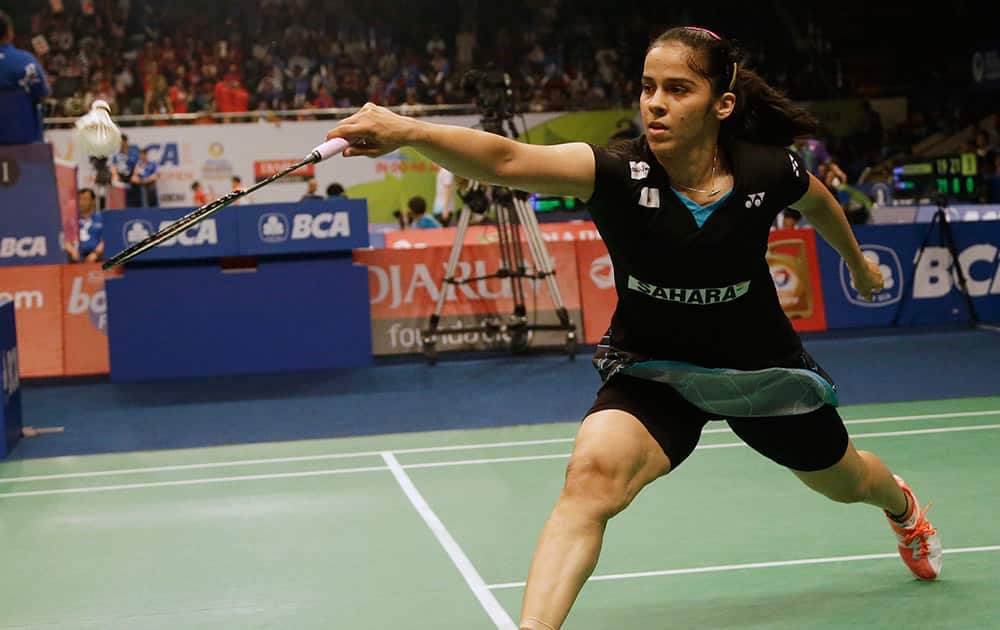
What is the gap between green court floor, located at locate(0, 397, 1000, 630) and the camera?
4008mm

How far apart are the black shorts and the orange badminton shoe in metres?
Result: 0.65

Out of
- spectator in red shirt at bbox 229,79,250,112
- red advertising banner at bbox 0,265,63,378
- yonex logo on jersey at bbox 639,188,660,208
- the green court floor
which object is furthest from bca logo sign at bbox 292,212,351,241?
spectator in red shirt at bbox 229,79,250,112

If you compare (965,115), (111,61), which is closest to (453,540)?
(111,61)

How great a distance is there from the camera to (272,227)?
32.9ft

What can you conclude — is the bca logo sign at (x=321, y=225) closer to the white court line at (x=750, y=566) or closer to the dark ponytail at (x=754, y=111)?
the white court line at (x=750, y=566)

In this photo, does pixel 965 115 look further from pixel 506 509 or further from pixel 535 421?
pixel 506 509

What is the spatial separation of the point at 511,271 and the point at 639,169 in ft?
22.7

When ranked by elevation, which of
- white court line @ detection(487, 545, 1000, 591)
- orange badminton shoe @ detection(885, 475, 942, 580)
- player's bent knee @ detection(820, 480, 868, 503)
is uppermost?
player's bent knee @ detection(820, 480, 868, 503)

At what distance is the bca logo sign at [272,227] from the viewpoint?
1001cm

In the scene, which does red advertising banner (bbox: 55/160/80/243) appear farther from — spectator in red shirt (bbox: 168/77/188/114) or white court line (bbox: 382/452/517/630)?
white court line (bbox: 382/452/517/630)

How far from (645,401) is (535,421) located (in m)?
4.49

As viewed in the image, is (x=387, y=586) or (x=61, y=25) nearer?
(x=387, y=586)

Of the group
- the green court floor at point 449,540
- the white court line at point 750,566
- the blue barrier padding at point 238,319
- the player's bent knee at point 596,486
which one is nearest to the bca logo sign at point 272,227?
the blue barrier padding at point 238,319

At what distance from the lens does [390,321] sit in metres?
10.8
